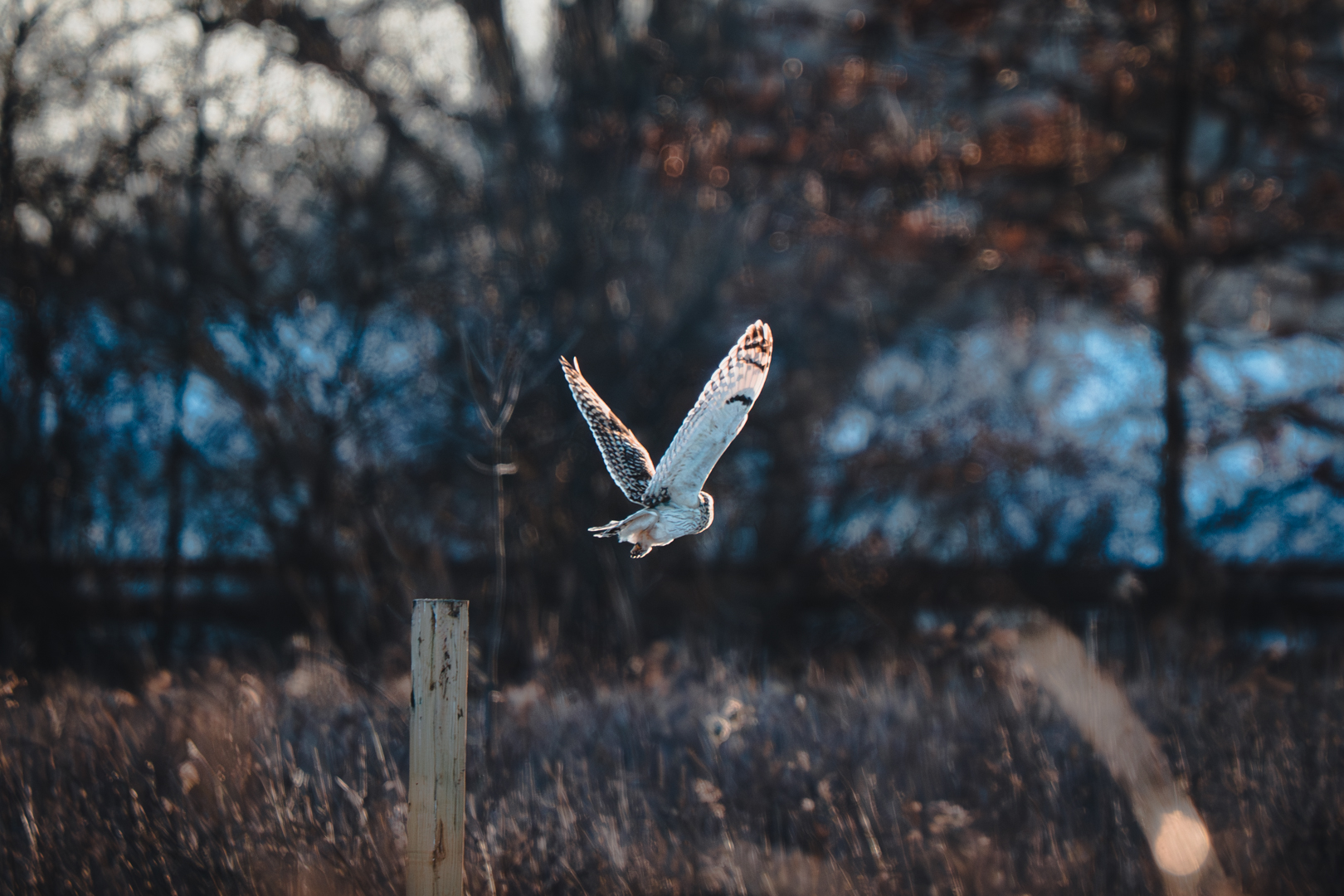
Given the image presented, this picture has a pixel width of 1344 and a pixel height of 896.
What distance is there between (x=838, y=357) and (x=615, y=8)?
4.16 m

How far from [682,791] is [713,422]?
2.23 m

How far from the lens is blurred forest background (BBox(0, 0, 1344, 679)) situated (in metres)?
8.77

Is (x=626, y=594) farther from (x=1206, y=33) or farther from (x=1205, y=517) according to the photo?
(x=1206, y=33)

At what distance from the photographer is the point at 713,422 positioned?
2.85 metres

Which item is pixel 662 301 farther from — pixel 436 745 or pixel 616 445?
pixel 436 745

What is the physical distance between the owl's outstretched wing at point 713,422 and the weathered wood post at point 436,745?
0.77 meters

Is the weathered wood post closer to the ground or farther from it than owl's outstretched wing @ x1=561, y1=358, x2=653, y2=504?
closer to the ground

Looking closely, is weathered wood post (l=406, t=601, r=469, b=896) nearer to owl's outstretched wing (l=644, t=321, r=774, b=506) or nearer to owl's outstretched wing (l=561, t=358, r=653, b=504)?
owl's outstretched wing (l=644, t=321, r=774, b=506)

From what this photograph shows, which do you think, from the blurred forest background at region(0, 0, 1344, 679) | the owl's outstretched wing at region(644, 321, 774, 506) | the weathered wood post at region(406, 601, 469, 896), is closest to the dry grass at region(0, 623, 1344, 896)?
the weathered wood post at region(406, 601, 469, 896)

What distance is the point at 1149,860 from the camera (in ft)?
12.2

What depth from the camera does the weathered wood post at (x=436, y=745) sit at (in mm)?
2750

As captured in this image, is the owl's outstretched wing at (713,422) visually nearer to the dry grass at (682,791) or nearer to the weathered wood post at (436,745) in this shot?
the weathered wood post at (436,745)

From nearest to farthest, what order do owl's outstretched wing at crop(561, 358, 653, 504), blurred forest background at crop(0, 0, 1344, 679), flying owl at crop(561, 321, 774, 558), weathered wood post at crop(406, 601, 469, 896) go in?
weathered wood post at crop(406, 601, 469, 896), flying owl at crop(561, 321, 774, 558), owl's outstretched wing at crop(561, 358, 653, 504), blurred forest background at crop(0, 0, 1344, 679)

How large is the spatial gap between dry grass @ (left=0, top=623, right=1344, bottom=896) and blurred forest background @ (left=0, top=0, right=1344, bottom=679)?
3.24 metres
